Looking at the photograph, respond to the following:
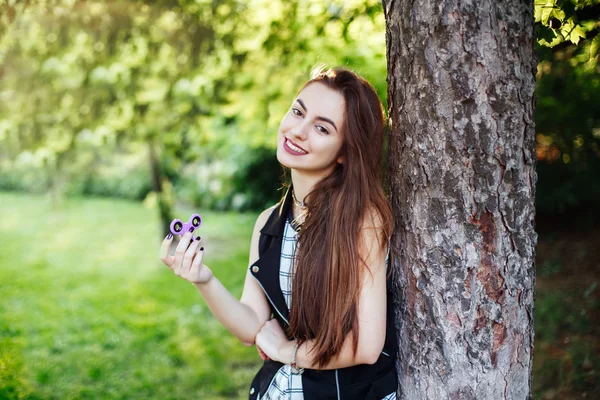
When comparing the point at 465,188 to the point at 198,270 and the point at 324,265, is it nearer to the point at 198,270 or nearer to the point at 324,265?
the point at 324,265

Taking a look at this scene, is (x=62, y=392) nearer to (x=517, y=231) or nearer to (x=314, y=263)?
(x=314, y=263)

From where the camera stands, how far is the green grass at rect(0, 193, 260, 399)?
4.60m

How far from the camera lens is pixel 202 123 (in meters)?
6.20

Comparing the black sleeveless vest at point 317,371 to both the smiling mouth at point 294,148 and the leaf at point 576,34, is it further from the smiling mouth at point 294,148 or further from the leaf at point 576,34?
the leaf at point 576,34

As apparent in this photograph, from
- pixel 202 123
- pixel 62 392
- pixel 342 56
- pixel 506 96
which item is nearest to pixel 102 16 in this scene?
pixel 202 123

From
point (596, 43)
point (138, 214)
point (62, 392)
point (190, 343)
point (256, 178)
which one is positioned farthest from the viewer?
point (138, 214)

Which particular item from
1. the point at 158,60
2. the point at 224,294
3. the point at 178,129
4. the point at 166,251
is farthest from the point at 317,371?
the point at 178,129

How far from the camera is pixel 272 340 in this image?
208cm

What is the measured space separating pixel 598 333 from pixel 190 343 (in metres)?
3.92

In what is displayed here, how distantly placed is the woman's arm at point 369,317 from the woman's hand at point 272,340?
0.39ft

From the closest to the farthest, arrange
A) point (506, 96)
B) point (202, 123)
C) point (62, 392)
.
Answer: point (506, 96) < point (62, 392) < point (202, 123)

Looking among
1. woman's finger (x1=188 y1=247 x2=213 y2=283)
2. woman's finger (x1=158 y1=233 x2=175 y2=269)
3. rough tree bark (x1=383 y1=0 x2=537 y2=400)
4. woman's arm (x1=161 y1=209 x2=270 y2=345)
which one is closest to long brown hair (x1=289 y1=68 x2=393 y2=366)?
rough tree bark (x1=383 y1=0 x2=537 y2=400)

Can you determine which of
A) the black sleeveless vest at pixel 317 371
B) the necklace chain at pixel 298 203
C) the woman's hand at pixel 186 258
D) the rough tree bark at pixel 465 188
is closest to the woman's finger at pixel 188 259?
the woman's hand at pixel 186 258

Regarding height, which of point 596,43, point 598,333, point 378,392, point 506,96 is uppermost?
point 596,43
